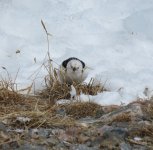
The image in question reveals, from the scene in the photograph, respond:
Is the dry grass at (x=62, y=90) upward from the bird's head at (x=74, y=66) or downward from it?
downward

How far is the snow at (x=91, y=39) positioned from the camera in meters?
5.91

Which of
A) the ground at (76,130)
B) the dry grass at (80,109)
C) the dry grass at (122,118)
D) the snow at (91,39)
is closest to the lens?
the ground at (76,130)

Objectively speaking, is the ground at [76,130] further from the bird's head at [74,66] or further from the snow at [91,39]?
the bird's head at [74,66]

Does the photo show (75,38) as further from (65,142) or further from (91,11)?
(65,142)

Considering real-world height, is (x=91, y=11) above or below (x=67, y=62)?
above

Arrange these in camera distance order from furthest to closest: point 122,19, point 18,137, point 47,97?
point 122,19, point 47,97, point 18,137

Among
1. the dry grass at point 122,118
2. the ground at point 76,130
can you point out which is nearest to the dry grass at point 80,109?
the ground at point 76,130

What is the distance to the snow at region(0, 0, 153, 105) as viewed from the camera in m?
5.91

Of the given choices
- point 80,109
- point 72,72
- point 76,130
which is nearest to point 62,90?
point 72,72

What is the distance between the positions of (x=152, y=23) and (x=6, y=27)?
1.92m

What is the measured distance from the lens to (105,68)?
6242 mm

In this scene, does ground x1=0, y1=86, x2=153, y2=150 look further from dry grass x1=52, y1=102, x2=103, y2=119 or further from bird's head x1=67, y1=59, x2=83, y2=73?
bird's head x1=67, y1=59, x2=83, y2=73

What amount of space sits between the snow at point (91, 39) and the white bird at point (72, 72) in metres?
0.22

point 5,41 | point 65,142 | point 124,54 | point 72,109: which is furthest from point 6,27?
point 65,142
